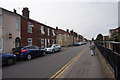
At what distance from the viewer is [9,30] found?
40.6 feet

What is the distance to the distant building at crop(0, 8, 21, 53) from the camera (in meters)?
11.4

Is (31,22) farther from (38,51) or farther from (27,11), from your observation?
(38,51)

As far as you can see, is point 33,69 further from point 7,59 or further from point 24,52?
point 24,52

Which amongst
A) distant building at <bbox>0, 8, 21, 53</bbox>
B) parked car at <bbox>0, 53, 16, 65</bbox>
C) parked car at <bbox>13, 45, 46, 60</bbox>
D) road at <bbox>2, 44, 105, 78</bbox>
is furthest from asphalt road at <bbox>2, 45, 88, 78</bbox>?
distant building at <bbox>0, 8, 21, 53</bbox>

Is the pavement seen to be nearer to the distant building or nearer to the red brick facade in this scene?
the distant building

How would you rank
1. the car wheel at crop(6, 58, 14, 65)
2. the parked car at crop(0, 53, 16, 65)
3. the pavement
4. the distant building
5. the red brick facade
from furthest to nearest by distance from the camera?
the red brick facade
the distant building
the car wheel at crop(6, 58, 14, 65)
the parked car at crop(0, 53, 16, 65)
the pavement

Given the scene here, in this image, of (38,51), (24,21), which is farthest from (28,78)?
(24,21)

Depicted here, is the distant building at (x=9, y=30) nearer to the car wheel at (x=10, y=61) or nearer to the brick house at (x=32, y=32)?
the brick house at (x=32, y=32)

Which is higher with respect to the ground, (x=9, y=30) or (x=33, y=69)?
(x=9, y=30)

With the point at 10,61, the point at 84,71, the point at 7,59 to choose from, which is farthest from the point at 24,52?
the point at 84,71

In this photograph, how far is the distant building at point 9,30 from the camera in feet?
37.4

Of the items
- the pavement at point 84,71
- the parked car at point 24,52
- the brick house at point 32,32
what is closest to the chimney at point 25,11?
the brick house at point 32,32

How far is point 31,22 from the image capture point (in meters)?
17.3

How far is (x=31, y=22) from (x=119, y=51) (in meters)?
16.3
